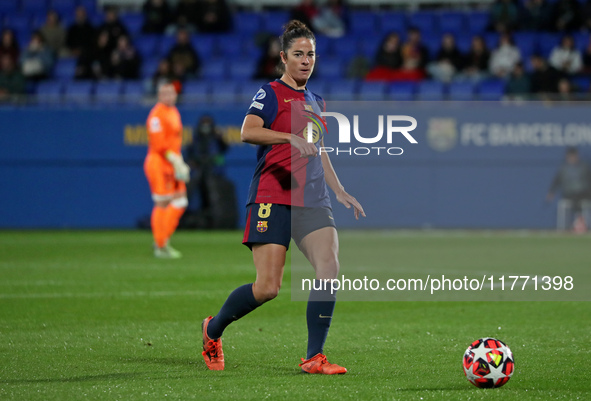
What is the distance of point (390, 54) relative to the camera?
18906 mm

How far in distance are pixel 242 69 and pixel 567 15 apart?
695cm

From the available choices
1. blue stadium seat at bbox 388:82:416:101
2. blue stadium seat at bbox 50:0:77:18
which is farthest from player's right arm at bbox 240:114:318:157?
blue stadium seat at bbox 50:0:77:18

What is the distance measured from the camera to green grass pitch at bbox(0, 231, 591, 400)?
4945 mm

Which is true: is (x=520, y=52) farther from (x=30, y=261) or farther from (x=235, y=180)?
(x=30, y=261)

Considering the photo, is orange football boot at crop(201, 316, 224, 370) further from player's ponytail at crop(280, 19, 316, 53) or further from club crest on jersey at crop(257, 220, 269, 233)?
player's ponytail at crop(280, 19, 316, 53)

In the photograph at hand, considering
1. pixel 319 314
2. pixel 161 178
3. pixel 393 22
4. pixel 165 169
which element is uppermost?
pixel 393 22

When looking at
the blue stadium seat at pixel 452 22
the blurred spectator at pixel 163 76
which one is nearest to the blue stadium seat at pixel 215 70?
the blurred spectator at pixel 163 76

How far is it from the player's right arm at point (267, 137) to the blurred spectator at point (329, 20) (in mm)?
15451

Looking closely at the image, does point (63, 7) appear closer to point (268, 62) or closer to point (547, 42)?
point (268, 62)

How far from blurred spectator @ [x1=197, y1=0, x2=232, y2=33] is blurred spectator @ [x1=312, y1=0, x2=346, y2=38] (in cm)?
201

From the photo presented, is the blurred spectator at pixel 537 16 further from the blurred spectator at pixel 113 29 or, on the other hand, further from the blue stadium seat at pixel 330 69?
the blurred spectator at pixel 113 29

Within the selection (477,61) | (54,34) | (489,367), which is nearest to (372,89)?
(477,61)

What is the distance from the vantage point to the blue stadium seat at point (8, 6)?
2177 centimetres

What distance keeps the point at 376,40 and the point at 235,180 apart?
4499mm
